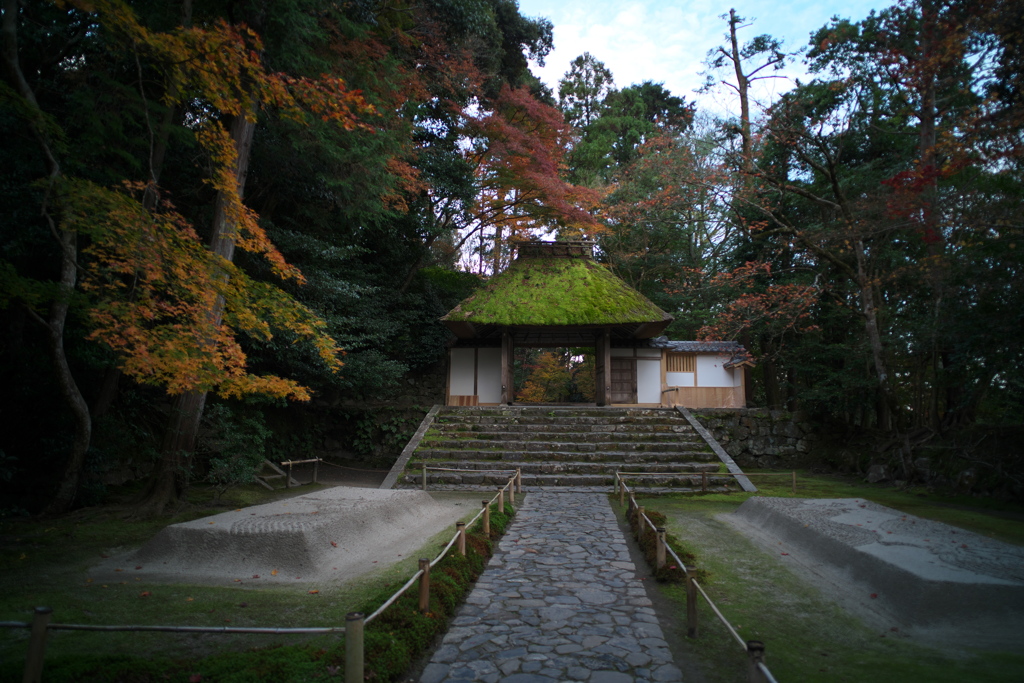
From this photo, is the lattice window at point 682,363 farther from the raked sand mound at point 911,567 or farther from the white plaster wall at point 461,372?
the raked sand mound at point 911,567

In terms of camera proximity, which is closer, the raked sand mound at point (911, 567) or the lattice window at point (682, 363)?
the raked sand mound at point (911, 567)

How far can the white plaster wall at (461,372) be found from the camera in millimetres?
15875

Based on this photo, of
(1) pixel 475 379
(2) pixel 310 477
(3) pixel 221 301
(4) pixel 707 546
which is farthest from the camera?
(1) pixel 475 379

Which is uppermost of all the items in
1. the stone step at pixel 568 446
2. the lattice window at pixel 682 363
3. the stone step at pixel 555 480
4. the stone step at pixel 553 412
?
the lattice window at pixel 682 363

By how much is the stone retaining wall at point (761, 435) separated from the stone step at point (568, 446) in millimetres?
2977

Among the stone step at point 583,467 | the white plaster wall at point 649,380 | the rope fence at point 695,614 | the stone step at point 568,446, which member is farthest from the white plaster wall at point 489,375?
the rope fence at point 695,614

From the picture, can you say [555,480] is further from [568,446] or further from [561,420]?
[561,420]

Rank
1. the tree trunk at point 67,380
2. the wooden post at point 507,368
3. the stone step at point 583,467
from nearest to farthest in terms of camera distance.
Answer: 1. the tree trunk at point 67,380
2. the stone step at point 583,467
3. the wooden post at point 507,368

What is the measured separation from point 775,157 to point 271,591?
16.0 metres

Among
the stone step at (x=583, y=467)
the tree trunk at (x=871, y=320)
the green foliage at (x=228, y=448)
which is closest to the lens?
the green foliage at (x=228, y=448)

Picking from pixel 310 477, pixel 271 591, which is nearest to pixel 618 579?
pixel 271 591

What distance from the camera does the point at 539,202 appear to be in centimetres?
1673

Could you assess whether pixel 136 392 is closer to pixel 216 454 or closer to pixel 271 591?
pixel 216 454

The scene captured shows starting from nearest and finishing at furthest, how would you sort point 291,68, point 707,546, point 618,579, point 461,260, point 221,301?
point 618,579, point 707,546, point 221,301, point 291,68, point 461,260
